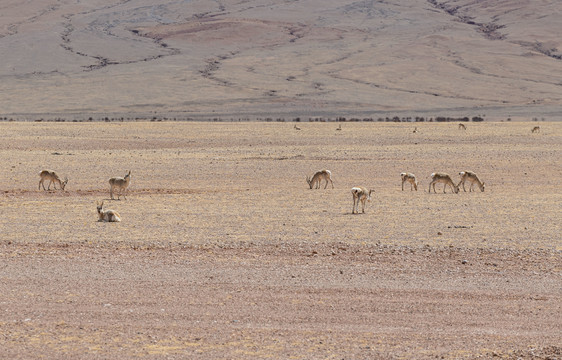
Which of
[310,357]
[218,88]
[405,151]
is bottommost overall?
[310,357]

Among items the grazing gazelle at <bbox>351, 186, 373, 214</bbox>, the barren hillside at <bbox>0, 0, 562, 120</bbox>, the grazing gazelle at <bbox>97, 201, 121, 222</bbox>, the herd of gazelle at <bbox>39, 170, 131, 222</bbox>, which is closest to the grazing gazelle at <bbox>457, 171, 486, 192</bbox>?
the grazing gazelle at <bbox>351, 186, 373, 214</bbox>

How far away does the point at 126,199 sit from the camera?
1855 cm

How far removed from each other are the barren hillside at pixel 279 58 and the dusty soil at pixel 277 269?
50155mm

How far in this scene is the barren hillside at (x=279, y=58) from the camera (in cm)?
8112

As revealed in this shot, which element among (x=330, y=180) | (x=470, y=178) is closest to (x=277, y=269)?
(x=330, y=180)

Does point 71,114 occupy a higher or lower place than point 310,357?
higher

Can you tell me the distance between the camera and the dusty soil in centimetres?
769

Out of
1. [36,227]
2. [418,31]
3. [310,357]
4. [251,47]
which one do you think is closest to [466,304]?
[310,357]

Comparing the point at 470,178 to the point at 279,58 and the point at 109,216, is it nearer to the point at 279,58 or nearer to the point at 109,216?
the point at 109,216

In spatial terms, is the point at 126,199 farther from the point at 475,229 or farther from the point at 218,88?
the point at 218,88

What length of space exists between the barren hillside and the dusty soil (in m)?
50.2

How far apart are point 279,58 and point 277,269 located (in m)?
102

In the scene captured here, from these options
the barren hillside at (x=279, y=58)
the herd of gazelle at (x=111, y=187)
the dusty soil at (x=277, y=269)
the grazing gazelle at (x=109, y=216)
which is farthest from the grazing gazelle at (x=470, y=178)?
the barren hillside at (x=279, y=58)

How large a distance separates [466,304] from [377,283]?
4.15ft
